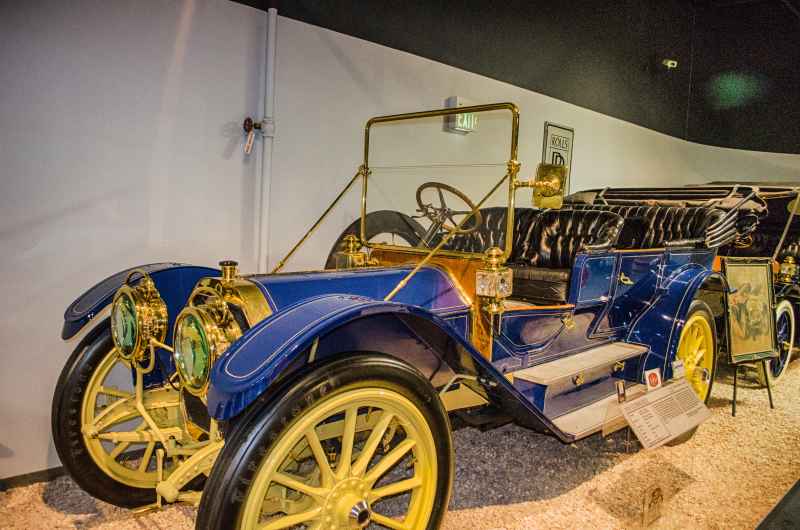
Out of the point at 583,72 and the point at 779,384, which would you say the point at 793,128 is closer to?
the point at 583,72

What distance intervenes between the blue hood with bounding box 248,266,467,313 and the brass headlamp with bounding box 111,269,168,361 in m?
0.32

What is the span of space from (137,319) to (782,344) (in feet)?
14.7

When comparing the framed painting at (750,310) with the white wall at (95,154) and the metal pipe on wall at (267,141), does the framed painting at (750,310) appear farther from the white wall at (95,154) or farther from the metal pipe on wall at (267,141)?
the white wall at (95,154)

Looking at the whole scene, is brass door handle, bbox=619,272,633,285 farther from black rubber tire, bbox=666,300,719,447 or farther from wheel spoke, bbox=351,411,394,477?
wheel spoke, bbox=351,411,394,477

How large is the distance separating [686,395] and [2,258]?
3086mm

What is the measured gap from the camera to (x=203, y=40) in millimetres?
2797

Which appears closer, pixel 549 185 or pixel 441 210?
pixel 549 185

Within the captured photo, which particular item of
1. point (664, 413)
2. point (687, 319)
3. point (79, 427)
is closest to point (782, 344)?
point (687, 319)

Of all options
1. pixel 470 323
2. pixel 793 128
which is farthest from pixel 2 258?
pixel 793 128

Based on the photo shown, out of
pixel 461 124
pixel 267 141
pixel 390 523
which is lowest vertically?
pixel 390 523

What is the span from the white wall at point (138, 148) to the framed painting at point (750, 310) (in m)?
2.34

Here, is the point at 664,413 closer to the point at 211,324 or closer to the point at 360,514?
the point at 360,514

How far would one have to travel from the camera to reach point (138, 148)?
264cm

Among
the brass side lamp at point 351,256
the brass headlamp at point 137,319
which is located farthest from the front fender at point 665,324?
the brass headlamp at point 137,319
